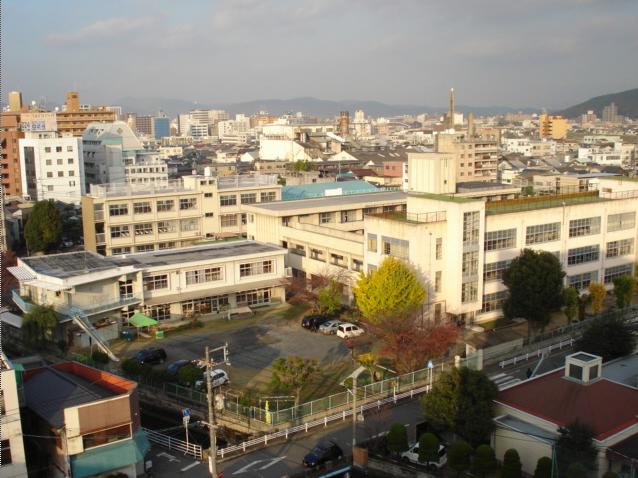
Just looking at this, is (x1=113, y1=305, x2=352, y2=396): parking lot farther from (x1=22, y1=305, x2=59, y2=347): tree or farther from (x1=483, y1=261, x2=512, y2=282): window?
(x1=483, y1=261, x2=512, y2=282): window

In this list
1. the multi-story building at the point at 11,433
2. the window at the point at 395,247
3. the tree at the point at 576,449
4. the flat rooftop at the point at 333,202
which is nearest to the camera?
the multi-story building at the point at 11,433

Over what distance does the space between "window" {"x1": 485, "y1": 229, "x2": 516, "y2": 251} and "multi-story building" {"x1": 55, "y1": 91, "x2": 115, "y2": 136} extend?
232 feet

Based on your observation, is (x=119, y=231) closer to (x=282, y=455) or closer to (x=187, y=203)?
(x=187, y=203)

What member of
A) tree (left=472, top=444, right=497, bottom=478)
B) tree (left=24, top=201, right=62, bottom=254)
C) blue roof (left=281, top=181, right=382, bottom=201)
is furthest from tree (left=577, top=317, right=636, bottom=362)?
tree (left=24, top=201, right=62, bottom=254)

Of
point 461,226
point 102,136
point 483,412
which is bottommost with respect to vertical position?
point 483,412

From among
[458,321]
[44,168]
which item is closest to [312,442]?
[458,321]

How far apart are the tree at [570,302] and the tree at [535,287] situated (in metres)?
0.57

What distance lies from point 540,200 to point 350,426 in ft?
54.3

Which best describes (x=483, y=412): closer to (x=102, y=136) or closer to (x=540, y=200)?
(x=540, y=200)

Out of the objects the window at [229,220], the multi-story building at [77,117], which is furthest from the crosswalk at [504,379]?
the multi-story building at [77,117]

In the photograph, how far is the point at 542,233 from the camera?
28.6m

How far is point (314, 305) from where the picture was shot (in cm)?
2900

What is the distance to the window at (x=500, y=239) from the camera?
27.1 m

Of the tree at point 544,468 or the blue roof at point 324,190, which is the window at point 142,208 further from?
the tree at point 544,468
